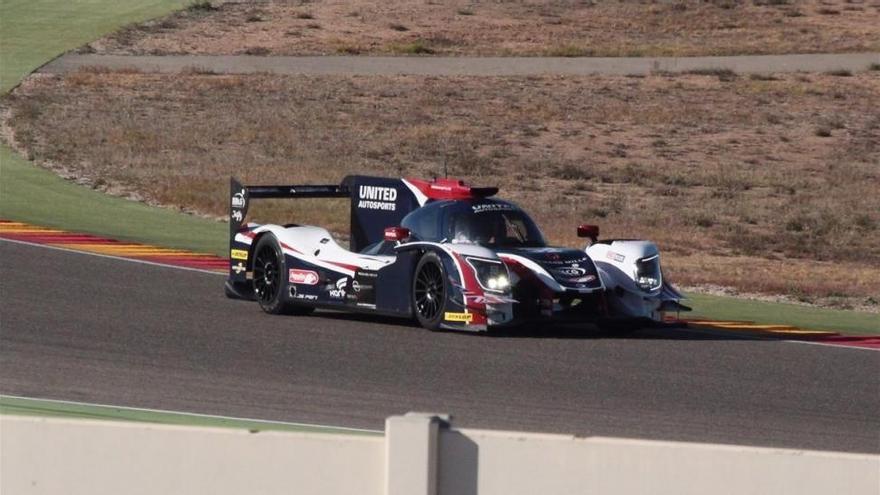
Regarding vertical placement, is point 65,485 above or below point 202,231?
above

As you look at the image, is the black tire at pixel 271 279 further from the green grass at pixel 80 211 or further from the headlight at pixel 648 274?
the green grass at pixel 80 211

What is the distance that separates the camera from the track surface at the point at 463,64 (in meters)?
43.2

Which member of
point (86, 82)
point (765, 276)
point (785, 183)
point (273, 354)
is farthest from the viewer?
point (86, 82)

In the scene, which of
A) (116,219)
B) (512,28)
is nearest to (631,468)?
(116,219)

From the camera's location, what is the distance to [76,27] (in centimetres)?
4831

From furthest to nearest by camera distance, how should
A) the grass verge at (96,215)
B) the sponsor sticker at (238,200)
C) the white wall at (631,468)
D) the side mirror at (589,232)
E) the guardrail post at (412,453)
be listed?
the grass verge at (96,215) → the sponsor sticker at (238,200) → the side mirror at (589,232) → the guardrail post at (412,453) → the white wall at (631,468)

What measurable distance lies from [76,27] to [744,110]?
67.8 ft

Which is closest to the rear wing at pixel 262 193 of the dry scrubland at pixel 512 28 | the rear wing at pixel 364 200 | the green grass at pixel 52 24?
the rear wing at pixel 364 200

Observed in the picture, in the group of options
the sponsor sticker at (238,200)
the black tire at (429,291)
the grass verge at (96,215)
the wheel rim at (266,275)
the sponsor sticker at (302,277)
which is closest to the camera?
the black tire at (429,291)

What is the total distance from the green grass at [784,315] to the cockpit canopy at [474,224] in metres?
2.90

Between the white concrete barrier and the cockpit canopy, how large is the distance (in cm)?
909

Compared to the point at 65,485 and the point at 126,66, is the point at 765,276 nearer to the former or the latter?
the point at 65,485

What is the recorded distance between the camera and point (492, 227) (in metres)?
14.8

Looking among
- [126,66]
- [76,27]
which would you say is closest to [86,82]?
[126,66]
